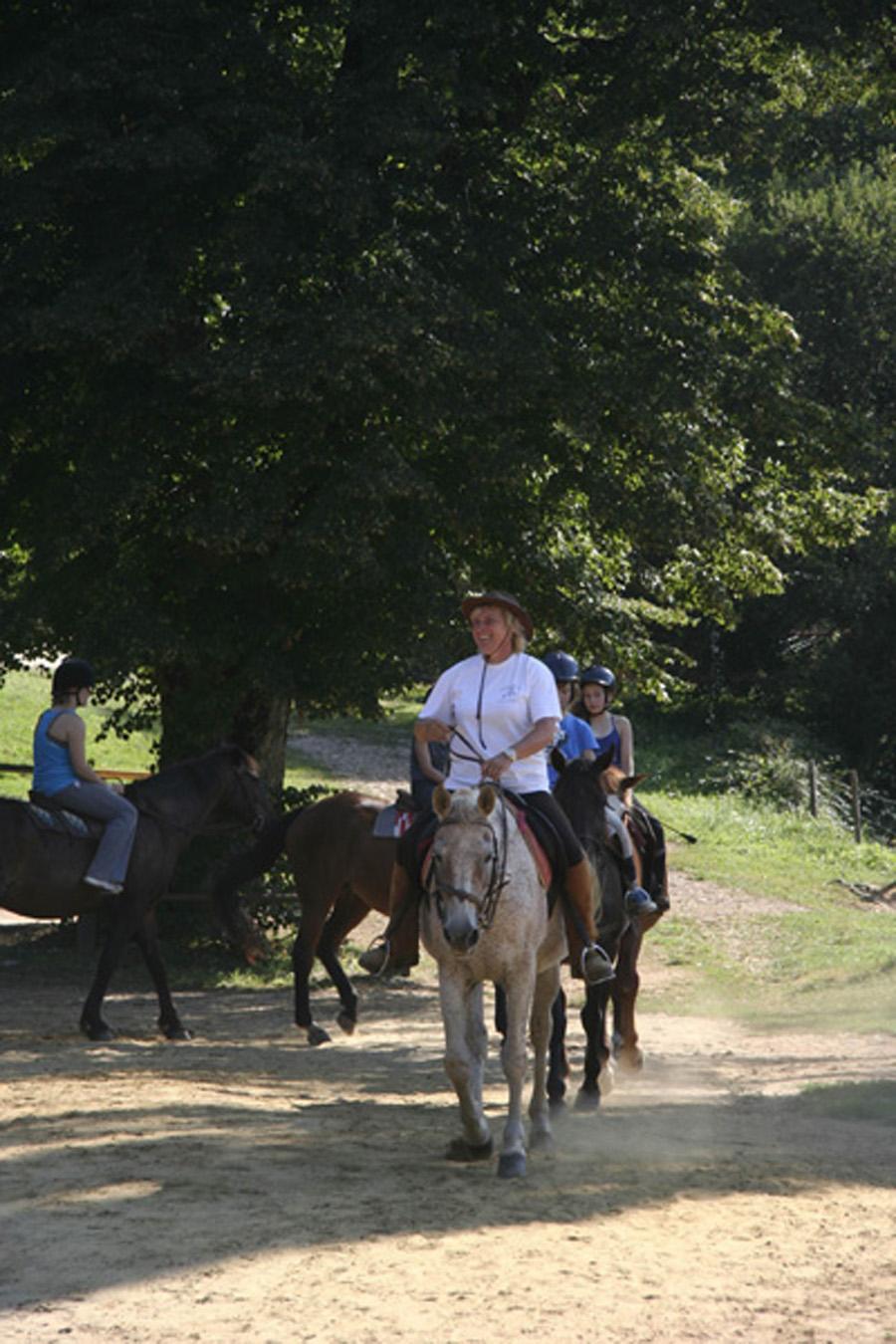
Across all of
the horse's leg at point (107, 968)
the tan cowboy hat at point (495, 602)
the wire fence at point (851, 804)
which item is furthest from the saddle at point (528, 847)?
the wire fence at point (851, 804)

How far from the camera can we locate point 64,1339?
6.08 meters

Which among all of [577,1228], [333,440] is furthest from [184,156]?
[577,1228]

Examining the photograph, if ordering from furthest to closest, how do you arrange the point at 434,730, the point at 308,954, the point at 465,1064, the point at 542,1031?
1. the point at 308,954
2. the point at 542,1031
3. the point at 434,730
4. the point at 465,1064

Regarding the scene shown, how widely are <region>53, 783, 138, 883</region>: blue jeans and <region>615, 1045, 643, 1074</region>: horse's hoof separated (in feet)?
13.5

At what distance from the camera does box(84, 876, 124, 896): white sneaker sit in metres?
14.3

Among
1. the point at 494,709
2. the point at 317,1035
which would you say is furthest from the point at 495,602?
the point at 317,1035

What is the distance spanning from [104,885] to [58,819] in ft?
2.08

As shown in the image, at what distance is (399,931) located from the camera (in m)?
10.1

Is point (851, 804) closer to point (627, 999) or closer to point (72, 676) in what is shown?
point (627, 999)

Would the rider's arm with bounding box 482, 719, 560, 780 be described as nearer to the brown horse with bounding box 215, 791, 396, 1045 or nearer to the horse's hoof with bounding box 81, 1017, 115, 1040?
the horse's hoof with bounding box 81, 1017, 115, 1040

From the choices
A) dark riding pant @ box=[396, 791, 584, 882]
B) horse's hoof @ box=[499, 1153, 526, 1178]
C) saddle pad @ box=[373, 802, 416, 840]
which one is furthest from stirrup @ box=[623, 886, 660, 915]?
saddle pad @ box=[373, 802, 416, 840]

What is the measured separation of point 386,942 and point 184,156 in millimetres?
9533

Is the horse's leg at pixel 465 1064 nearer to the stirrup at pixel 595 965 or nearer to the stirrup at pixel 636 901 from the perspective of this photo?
the stirrup at pixel 595 965

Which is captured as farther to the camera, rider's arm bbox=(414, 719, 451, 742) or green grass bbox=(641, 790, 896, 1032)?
green grass bbox=(641, 790, 896, 1032)
